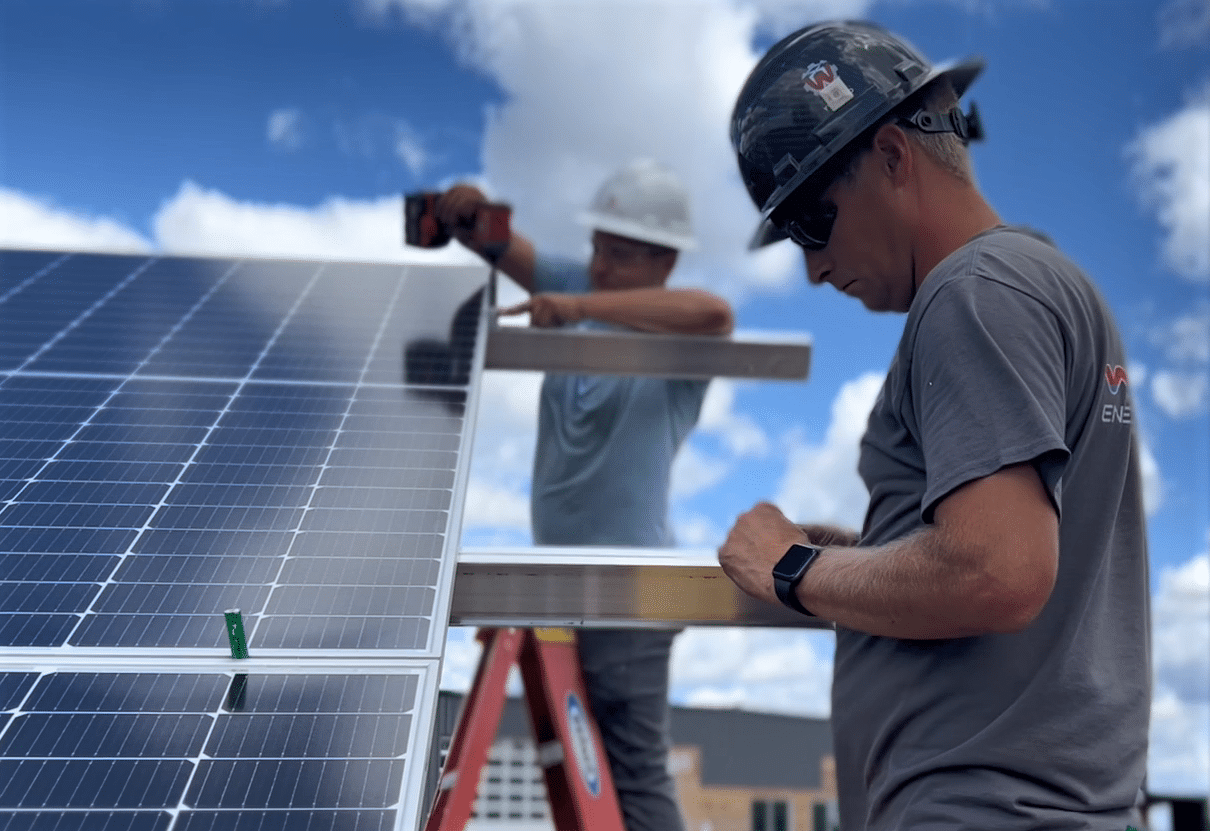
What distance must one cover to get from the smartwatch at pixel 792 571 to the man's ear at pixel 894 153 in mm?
649

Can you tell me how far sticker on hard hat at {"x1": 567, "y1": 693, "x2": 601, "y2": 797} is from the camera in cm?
335

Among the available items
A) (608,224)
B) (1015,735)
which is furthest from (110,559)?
(608,224)

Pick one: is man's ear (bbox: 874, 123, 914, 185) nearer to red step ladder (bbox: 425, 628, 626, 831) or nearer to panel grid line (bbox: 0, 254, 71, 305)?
red step ladder (bbox: 425, 628, 626, 831)

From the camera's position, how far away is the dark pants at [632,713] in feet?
12.4

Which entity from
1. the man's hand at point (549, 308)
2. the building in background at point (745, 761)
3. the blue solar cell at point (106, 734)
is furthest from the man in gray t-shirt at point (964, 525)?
the building in background at point (745, 761)

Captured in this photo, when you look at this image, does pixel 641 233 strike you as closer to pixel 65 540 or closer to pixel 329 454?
pixel 329 454

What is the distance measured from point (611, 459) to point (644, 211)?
1.08 m

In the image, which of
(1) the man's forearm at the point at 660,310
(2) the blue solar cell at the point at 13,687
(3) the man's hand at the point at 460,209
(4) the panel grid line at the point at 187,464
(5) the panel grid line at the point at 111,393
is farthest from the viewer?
(3) the man's hand at the point at 460,209

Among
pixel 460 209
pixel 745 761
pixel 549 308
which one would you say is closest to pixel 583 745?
pixel 549 308

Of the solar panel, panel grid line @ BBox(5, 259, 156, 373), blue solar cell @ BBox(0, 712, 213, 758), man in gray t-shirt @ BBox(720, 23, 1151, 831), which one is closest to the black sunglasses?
man in gray t-shirt @ BBox(720, 23, 1151, 831)

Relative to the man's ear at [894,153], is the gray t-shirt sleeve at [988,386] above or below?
below

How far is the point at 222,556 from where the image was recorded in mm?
2209

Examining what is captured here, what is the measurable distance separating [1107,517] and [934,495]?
1.11 ft

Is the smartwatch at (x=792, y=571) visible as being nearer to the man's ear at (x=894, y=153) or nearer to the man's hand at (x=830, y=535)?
the man's hand at (x=830, y=535)
